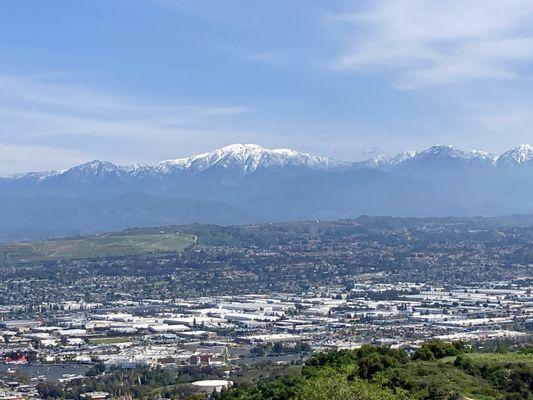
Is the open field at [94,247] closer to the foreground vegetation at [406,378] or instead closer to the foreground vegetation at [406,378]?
the foreground vegetation at [406,378]

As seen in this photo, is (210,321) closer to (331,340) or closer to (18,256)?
(331,340)

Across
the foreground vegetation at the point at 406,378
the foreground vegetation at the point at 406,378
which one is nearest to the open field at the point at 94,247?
the foreground vegetation at the point at 406,378

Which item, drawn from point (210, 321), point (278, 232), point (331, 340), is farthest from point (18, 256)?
point (331, 340)

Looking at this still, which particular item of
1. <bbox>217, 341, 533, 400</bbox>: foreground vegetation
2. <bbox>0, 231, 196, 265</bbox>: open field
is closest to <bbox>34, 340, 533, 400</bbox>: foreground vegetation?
<bbox>217, 341, 533, 400</bbox>: foreground vegetation

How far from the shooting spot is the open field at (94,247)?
152750 millimetres

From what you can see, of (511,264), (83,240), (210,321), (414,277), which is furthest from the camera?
(83,240)

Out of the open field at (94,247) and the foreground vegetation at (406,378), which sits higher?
the open field at (94,247)

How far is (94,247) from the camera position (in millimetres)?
159750

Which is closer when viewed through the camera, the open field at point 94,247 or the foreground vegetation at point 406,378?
the foreground vegetation at point 406,378

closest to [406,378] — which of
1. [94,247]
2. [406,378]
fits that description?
[406,378]

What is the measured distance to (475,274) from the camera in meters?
132

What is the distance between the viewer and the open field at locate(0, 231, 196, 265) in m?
153

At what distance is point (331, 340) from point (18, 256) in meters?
87.6

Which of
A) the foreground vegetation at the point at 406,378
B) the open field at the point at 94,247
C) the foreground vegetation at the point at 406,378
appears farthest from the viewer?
the open field at the point at 94,247
